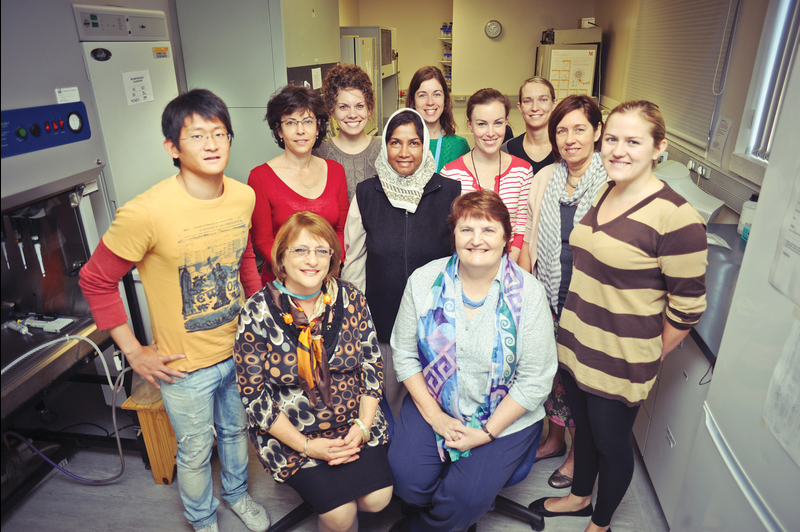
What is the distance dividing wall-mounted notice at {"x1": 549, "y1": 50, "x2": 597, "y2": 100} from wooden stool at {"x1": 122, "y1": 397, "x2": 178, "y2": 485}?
159 inches

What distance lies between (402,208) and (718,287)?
47.7 inches

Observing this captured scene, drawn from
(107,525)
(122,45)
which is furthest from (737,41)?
(107,525)

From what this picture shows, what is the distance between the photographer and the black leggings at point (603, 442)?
154cm

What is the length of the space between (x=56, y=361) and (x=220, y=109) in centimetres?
93

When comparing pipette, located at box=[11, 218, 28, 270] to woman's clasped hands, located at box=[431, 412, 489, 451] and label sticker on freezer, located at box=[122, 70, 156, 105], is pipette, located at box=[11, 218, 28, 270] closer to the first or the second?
label sticker on freezer, located at box=[122, 70, 156, 105]

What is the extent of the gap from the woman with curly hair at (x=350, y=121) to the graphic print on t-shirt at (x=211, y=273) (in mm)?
707

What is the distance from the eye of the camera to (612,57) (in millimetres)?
4566

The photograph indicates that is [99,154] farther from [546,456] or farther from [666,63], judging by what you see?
[666,63]

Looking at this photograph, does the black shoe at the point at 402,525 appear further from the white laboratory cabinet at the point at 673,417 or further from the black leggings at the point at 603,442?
the white laboratory cabinet at the point at 673,417

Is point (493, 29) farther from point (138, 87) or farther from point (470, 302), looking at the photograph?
point (470, 302)

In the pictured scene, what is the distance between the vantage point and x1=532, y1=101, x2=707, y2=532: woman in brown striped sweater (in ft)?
4.38

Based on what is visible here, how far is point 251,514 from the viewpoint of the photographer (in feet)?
6.03

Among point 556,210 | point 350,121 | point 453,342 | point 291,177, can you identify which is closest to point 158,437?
point 291,177

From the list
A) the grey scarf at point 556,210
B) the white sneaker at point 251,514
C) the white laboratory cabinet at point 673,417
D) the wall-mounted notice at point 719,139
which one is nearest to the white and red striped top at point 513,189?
the grey scarf at point 556,210
